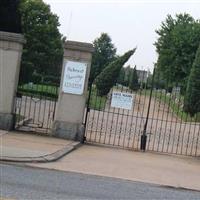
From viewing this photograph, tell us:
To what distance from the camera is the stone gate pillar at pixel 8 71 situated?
17797 millimetres

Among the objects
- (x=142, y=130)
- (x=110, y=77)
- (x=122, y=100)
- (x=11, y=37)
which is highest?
(x=11, y=37)

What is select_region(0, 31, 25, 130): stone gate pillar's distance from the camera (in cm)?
1780

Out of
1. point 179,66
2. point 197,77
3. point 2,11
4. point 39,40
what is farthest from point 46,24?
point 197,77

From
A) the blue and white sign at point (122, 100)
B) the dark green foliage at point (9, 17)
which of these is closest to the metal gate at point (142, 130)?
the blue and white sign at point (122, 100)

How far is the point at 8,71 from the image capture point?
17906mm

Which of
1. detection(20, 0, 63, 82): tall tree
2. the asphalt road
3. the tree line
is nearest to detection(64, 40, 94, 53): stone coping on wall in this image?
the asphalt road

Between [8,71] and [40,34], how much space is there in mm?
51193

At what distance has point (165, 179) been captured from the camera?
13156 mm

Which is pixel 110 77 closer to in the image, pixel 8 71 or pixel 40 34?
pixel 8 71

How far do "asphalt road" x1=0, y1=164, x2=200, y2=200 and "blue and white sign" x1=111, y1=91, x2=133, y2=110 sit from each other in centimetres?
622

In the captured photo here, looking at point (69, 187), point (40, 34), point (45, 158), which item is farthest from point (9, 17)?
point (40, 34)

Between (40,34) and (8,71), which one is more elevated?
(40,34)

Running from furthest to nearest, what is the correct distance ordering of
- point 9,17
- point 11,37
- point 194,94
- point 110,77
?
point 9,17 → point 110,77 → point 194,94 → point 11,37

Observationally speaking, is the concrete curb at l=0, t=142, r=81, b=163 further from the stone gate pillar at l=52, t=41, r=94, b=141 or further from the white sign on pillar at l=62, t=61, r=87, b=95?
the white sign on pillar at l=62, t=61, r=87, b=95
